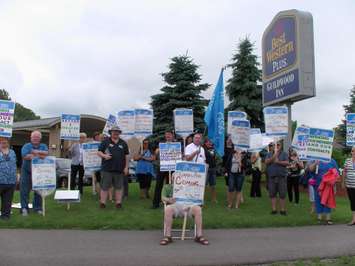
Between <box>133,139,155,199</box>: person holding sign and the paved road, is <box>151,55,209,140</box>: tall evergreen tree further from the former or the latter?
the paved road

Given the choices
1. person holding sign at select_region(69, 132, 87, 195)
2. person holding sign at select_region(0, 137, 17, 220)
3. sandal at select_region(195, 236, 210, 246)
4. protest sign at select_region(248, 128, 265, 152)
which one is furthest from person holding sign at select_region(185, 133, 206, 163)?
protest sign at select_region(248, 128, 265, 152)

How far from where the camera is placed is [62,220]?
1005cm

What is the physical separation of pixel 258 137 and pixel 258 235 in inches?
241

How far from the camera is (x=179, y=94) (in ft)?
89.7

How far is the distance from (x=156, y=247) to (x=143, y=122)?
5.88 meters

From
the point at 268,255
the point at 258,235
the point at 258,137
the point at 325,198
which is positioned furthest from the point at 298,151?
the point at 268,255

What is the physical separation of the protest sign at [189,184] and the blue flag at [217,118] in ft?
13.5

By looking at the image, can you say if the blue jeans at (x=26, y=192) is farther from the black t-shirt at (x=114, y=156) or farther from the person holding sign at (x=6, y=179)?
the black t-shirt at (x=114, y=156)

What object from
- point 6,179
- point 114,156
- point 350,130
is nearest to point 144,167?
point 114,156

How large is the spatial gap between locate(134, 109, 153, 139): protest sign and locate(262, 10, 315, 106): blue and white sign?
428 cm

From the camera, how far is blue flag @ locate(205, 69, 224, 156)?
43.4 ft

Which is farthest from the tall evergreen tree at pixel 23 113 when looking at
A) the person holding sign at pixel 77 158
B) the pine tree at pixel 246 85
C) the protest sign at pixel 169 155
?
the protest sign at pixel 169 155

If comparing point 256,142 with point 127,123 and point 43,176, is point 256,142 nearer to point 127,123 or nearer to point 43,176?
point 127,123

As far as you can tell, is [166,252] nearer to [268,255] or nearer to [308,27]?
[268,255]
